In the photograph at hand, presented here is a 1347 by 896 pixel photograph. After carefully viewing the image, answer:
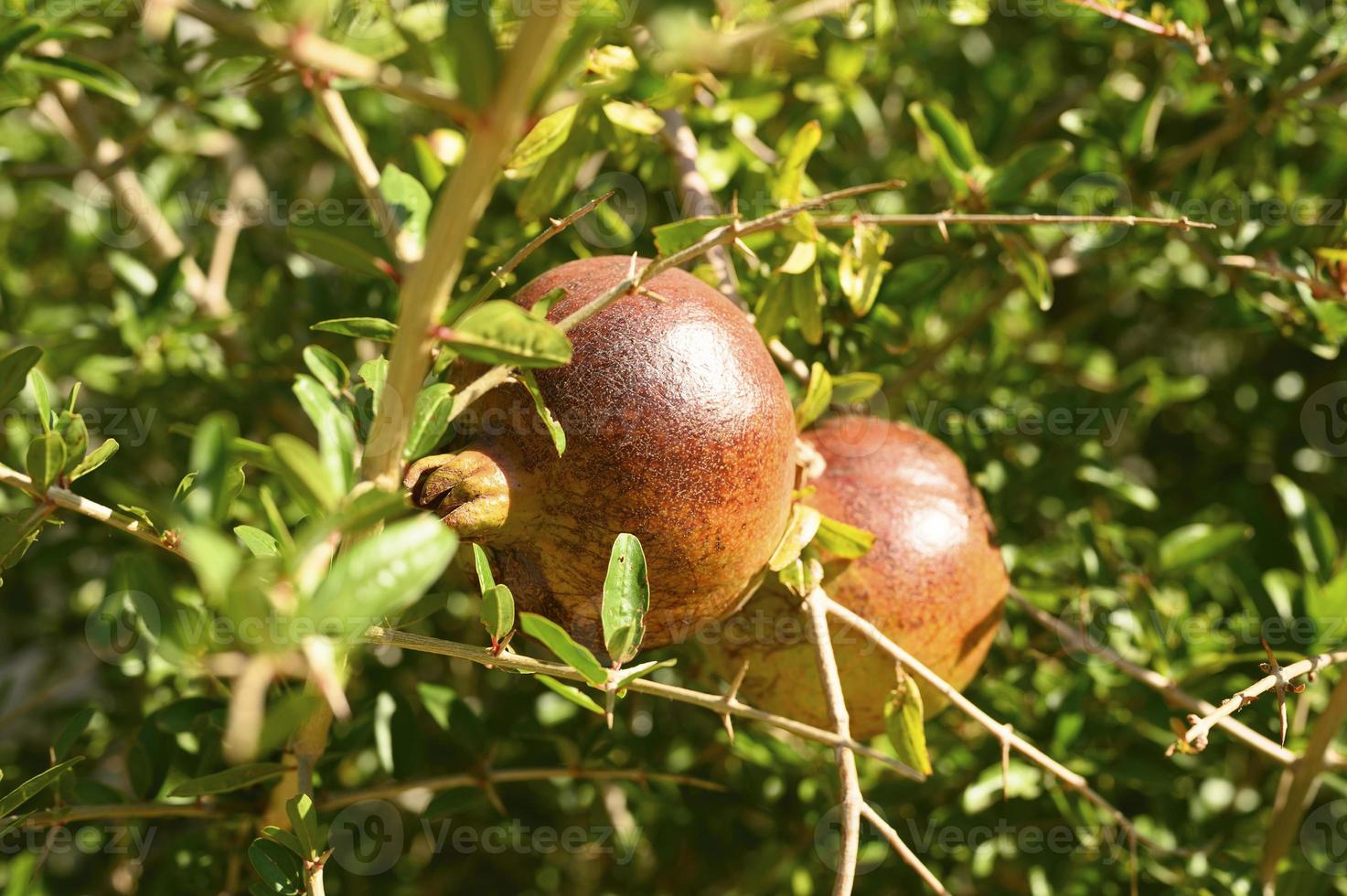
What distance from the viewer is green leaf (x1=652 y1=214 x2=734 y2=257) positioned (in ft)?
3.38

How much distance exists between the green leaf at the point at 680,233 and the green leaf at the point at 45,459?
1.81ft

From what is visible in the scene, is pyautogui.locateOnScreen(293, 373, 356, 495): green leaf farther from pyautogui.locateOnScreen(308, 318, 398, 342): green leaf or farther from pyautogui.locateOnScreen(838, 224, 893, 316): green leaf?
pyautogui.locateOnScreen(838, 224, 893, 316): green leaf

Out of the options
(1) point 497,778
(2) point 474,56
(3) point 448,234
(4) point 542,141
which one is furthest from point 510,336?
(1) point 497,778

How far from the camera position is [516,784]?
1636mm

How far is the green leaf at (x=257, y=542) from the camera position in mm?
851

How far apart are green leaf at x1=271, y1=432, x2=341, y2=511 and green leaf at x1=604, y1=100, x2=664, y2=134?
0.65 metres

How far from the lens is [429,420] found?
79 centimetres

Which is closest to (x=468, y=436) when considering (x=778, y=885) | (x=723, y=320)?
(x=723, y=320)

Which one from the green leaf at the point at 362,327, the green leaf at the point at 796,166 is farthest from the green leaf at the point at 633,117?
the green leaf at the point at 362,327

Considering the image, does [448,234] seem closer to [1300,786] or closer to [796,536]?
[796,536]

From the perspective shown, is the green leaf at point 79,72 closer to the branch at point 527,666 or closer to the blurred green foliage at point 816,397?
the blurred green foliage at point 816,397

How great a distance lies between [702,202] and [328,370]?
1.68 ft

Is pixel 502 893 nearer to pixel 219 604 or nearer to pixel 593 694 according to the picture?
pixel 593 694

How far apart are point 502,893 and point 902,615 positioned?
101 cm
